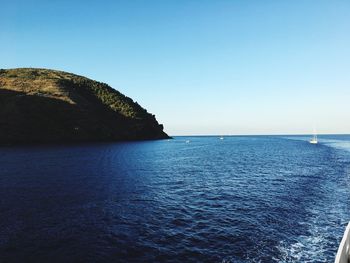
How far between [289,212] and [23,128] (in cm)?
15630

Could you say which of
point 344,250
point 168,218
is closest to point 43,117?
point 168,218

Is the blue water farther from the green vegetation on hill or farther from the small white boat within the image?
the green vegetation on hill

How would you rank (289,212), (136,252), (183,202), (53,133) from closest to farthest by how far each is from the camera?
1. (136,252)
2. (289,212)
3. (183,202)
4. (53,133)

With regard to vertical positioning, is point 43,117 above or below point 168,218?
above

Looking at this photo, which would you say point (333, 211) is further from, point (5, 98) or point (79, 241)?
point (5, 98)

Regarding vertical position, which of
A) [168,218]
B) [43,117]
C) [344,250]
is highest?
[43,117]

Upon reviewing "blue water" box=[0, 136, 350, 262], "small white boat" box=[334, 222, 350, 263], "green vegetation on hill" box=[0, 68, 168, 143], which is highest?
"green vegetation on hill" box=[0, 68, 168, 143]

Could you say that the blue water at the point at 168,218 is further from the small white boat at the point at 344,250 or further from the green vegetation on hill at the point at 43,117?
the green vegetation on hill at the point at 43,117

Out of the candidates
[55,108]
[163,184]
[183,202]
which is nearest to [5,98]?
[55,108]

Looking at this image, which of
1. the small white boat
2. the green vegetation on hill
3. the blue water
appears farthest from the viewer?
the green vegetation on hill

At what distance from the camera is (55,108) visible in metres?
177

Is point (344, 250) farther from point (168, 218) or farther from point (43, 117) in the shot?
point (43, 117)

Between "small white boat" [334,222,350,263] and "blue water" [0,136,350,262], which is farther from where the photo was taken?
"blue water" [0,136,350,262]

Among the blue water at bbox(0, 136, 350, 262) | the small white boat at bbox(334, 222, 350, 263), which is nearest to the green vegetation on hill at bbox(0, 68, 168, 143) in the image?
the blue water at bbox(0, 136, 350, 262)
